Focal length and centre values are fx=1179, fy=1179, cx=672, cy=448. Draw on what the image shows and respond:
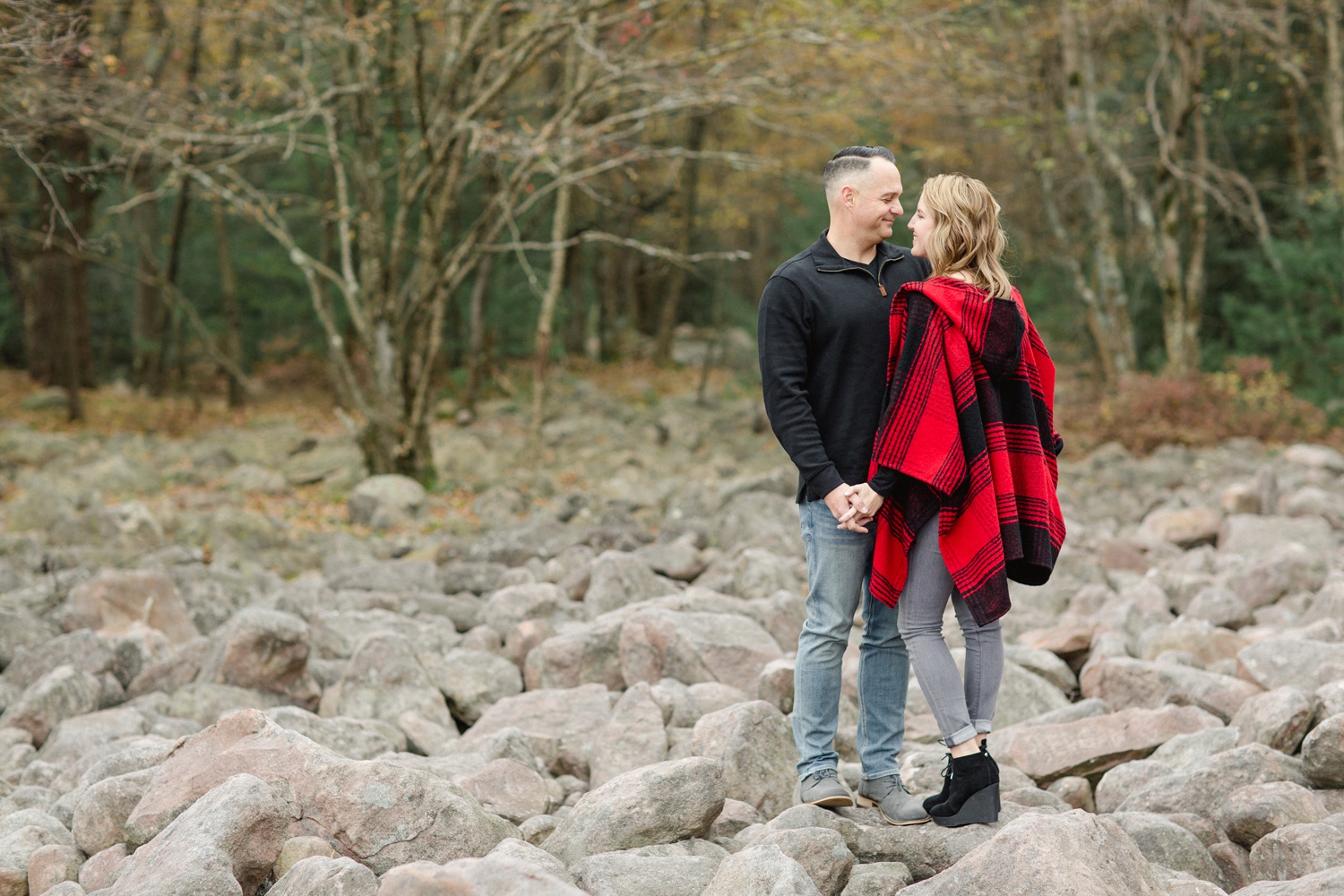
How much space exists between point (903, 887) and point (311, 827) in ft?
5.16

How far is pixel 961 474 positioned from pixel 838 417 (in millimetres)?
412

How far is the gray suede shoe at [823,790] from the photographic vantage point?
342cm

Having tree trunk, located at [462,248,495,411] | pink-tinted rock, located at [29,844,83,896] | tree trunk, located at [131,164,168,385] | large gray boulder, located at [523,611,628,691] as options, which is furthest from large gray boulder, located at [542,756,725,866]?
tree trunk, located at [131,164,168,385]

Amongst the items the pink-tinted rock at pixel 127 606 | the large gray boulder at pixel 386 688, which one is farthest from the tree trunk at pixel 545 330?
the large gray boulder at pixel 386 688

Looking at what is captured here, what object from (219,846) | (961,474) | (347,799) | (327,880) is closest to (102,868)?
(219,846)

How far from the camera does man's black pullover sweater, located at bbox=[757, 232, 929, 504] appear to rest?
3305mm

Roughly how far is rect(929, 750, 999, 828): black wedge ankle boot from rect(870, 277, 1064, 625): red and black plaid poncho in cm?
42

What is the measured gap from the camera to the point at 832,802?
3.42 meters

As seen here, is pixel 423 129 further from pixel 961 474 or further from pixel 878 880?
pixel 878 880

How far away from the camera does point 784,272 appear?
3357 millimetres

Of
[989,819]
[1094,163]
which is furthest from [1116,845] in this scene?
[1094,163]

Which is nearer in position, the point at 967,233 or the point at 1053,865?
the point at 1053,865

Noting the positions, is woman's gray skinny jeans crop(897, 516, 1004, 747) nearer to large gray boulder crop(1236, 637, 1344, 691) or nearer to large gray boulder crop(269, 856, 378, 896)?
large gray boulder crop(269, 856, 378, 896)

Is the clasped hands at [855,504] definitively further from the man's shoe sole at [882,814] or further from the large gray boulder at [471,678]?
the large gray boulder at [471,678]
